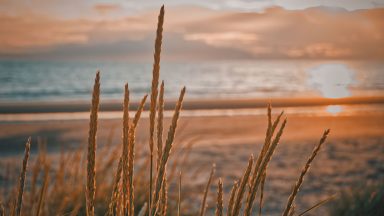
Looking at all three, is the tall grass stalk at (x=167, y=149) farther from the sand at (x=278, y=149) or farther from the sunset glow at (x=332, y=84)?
the sunset glow at (x=332, y=84)

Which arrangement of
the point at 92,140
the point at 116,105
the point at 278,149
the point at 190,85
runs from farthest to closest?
the point at 190,85
the point at 116,105
the point at 278,149
the point at 92,140

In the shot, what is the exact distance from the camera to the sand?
6.78 m

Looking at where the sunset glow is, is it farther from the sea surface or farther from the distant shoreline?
the distant shoreline

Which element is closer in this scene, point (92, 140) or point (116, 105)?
point (92, 140)

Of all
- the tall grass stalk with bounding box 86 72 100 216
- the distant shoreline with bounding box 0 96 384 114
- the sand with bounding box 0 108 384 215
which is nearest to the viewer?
the tall grass stalk with bounding box 86 72 100 216

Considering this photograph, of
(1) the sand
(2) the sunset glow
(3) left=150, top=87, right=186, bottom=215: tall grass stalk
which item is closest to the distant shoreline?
(1) the sand

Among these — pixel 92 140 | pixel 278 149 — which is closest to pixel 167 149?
pixel 92 140

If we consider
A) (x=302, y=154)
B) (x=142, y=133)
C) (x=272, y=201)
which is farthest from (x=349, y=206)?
(x=142, y=133)

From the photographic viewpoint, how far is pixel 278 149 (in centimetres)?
1021

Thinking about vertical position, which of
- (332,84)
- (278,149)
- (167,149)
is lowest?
(278,149)

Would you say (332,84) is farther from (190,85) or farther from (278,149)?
(278,149)

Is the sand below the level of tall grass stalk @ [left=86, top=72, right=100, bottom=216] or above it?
below

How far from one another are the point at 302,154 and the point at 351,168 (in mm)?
1546

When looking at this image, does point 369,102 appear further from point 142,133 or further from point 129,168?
point 129,168
